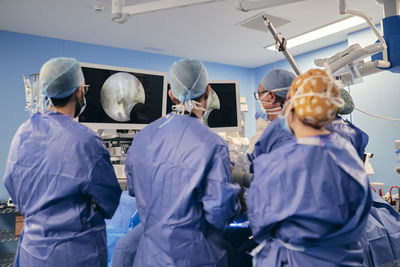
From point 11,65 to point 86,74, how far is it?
273cm

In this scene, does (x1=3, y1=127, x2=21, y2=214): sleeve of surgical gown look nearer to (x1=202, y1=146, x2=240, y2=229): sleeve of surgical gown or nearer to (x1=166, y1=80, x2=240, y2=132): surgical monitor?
(x1=202, y1=146, x2=240, y2=229): sleeve of surgical gown

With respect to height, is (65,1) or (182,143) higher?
(65,1)

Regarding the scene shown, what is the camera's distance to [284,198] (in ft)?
3.51

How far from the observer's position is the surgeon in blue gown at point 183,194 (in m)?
1.26

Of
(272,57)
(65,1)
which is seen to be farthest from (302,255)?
(272,57)

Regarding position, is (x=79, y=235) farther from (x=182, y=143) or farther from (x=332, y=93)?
(x=332, y=93)

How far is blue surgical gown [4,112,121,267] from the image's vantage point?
1.34 meters

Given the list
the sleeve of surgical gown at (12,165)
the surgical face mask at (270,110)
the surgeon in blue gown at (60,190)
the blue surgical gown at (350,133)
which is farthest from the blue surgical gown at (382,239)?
the sleeve of surgical gown at (12,165)

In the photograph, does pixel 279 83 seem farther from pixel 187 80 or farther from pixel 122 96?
pixel 122 96

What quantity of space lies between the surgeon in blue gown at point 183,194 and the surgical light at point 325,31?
11.9 feet

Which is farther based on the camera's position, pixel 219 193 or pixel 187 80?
pixel 187 80

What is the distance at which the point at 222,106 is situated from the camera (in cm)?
260

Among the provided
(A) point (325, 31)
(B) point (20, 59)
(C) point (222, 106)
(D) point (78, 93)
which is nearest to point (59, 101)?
(D) point (78, 93)

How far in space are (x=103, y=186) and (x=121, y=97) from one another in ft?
3.42
